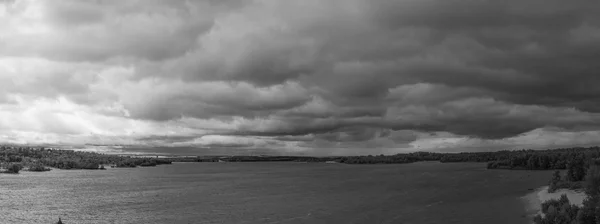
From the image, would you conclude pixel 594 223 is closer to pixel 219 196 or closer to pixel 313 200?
pixel 313 200

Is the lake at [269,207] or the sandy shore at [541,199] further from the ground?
the sandy shore at [541,199]

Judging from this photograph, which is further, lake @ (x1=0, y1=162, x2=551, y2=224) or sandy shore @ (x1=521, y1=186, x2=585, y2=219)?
sandy shore @ (x1=521, y1=186, x2=585, y2=219)

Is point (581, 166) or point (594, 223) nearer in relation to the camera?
point (594, 223)

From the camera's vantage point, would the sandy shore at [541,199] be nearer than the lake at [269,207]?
No

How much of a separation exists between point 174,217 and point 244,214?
14.2m

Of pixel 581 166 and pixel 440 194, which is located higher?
pixel 581 166

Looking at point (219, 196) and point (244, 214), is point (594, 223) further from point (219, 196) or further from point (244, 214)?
point (219, 196)

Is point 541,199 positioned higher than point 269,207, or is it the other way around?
point 541,199

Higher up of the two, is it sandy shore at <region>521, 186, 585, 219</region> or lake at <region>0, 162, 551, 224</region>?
sandy shore at <region>521, 186, 585, 219</region>

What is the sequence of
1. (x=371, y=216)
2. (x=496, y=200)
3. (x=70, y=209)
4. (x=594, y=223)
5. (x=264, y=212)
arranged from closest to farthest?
(x=594, y=223) < (x=371, y=216) < (x=264, y=212) < (x=70, y=209) < (x=496, y=200)

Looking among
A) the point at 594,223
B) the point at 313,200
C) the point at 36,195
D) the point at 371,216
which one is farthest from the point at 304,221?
the point at 36,195

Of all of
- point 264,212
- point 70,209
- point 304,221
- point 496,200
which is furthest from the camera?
point 496,200

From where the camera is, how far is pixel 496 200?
113 m

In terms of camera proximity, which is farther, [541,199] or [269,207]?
[541,199]
